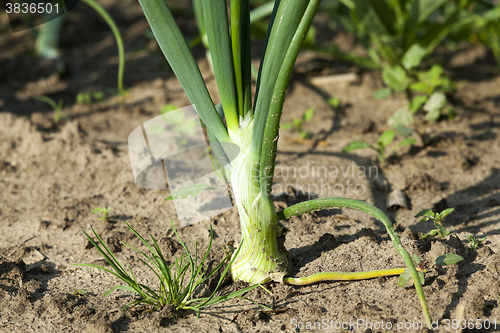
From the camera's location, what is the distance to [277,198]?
1723 mm

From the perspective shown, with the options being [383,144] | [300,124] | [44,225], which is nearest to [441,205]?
[383,144]


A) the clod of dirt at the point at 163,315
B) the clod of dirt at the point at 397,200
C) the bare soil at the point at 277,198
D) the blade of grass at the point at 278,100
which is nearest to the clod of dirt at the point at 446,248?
the bare soil at the point at 277,198

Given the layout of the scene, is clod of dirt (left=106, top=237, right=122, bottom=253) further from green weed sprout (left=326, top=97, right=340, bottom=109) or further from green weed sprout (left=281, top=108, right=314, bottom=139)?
green weed sprout (left=326, top=97, right=340, bottom=109)

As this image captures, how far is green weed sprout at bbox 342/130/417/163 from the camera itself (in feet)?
6.23

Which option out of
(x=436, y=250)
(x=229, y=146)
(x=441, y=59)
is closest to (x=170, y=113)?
(x=229, y=146)

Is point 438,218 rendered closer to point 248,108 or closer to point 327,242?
point 327,242

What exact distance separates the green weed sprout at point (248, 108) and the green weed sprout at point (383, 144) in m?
0.78

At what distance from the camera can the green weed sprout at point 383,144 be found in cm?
190

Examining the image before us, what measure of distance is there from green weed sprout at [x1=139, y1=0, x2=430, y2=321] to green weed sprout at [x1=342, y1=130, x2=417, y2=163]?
2.55ft

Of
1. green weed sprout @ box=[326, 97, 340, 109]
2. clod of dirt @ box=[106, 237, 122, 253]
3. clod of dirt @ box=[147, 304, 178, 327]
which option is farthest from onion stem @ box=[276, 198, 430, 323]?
green weed sprout @ box=[326, 97, 340, 109]

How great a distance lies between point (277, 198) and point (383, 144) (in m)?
0.59

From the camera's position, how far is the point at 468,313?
1108 millimetres

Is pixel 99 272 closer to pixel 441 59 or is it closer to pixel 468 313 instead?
pixel 468 313

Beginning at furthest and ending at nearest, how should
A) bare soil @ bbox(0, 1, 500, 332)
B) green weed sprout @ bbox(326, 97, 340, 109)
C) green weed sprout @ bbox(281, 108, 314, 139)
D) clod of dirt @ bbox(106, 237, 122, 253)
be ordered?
green weed sprout @ bbox(326, 97, 340, 109)
green weed sprout @ bbox(281, 108, 314, 139)
clod of dirt @ bbox(106, 237, 122, 253)
bare soil @ bbox(0, 1, 500, 332)
